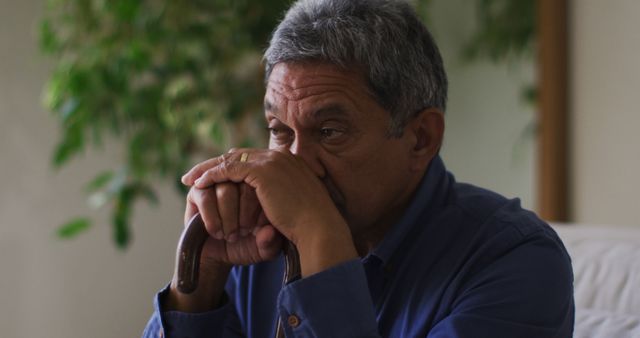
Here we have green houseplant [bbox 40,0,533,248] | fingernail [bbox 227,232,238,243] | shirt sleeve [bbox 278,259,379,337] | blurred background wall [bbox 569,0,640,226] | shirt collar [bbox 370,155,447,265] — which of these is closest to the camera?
shirt sleeve [bbox 278,259,379,337]

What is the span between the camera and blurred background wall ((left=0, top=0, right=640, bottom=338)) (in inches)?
87.0

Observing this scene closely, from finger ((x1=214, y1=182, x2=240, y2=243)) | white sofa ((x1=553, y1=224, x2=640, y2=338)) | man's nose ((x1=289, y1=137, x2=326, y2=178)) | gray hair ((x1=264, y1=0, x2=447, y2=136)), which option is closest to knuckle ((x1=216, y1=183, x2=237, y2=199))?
finger ((x1=214, y1=182, x2=240, y2=243))

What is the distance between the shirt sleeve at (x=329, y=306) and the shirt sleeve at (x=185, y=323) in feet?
0.70

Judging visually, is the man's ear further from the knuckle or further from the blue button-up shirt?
the knuckle

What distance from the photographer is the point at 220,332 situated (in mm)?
1217

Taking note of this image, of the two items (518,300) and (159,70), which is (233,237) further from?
(159,70)

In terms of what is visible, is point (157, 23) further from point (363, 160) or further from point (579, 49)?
point (363, 160)

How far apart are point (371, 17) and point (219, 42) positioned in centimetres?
164

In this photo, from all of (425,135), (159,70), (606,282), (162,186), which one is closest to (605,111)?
(606,282)

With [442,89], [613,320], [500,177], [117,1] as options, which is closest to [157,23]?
[117,1]

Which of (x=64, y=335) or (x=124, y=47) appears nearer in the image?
(x=124, y=47)

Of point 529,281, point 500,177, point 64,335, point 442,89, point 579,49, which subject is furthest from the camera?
point 64,335

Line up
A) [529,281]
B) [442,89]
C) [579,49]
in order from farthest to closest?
[579,49], [442,89], [529,281]

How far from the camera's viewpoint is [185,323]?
3.84 ft
